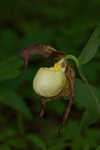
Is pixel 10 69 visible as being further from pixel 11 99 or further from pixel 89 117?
pixel 89 117

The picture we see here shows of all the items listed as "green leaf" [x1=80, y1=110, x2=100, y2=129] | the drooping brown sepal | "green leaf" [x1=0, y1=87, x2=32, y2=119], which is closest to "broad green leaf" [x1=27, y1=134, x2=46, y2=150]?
"green leaf" [x1=0, y1=87, x2=32, y2=119]

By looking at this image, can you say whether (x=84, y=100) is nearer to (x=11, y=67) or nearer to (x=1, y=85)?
(x=11, y=67)

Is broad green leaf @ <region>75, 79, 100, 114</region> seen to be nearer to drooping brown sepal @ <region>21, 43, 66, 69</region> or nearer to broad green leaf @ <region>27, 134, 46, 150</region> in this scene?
drooping brown sepal @ <region>21, 43, 66, 69</region>

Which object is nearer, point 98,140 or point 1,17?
point 98,140

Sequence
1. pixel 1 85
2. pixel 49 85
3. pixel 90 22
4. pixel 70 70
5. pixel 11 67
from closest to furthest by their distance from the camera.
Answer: pixel 49 85 → pixel 70 70 → pixel 11 67 → pixel 1 85 → pixel 90 22

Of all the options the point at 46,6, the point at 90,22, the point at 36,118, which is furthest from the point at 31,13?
the point at 36,118

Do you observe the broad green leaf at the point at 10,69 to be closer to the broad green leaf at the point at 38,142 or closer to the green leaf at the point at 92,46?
the broad green leaf at the point at 38,142

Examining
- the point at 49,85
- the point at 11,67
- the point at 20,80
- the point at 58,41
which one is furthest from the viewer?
the point at 58,41
